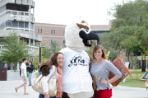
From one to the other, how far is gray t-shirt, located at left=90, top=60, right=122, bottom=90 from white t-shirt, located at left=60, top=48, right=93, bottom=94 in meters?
0.16

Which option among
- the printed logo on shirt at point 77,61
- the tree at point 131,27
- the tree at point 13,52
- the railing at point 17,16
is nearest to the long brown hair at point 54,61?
the printed logo on shirt at point 77,61

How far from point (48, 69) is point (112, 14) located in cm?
4423

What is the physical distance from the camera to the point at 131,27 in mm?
43750

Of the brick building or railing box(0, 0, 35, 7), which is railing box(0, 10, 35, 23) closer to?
railing box(0, 0, 35, 7)

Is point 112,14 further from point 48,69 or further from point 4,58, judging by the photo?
point 48,69

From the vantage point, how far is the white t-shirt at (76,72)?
290 inches

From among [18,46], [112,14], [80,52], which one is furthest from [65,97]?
[18,46]

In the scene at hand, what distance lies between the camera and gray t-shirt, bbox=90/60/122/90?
7.73 meters

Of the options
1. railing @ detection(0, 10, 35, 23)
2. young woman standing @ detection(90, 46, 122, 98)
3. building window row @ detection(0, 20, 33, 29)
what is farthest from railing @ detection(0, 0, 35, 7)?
young woman standing @ detection(90, 46, 122, 98)

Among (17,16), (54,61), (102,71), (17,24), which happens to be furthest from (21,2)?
(102,71)

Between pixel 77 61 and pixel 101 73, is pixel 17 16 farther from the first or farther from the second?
pixel 77 61

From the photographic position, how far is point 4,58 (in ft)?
189

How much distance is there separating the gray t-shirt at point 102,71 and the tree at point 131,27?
28.5 meters

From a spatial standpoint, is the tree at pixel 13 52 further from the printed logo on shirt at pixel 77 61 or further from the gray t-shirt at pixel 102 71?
the printed logo on shirt at pixel 77 61
